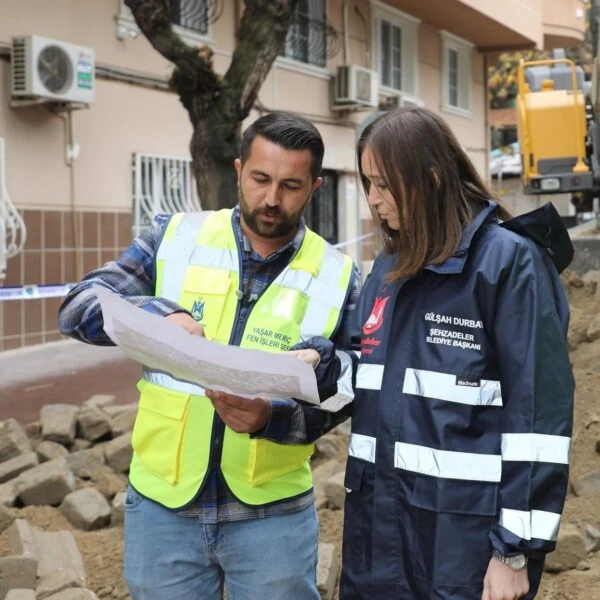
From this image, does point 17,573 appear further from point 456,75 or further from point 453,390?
point 456,75

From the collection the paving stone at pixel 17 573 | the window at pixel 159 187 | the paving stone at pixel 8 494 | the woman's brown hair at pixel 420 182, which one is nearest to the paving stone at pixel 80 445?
the paving stone at pixel 8 494

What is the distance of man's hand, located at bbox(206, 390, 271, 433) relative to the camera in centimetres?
232

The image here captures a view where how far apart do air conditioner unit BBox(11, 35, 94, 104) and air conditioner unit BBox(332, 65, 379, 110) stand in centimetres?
567

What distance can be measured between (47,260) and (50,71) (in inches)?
74.3

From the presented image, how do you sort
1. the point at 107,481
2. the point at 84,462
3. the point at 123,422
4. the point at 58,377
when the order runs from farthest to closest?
the point at 58,377
the point at 123,422
the point at 84,462
the point at 107,481

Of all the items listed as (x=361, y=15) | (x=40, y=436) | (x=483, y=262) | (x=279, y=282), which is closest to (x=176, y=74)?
(x=40, y=436)

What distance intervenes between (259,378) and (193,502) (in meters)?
0.52

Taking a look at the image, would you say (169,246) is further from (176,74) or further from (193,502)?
(176,74)

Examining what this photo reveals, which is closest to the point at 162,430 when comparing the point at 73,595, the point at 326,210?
the point at 73,595

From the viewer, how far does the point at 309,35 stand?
47.7 ft

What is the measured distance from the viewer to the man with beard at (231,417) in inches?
99.1

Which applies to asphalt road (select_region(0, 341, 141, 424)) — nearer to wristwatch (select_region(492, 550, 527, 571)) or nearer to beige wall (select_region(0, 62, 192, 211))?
beige wall (select_region(0, 62, 192, 211))

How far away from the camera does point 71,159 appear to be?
33.1ft

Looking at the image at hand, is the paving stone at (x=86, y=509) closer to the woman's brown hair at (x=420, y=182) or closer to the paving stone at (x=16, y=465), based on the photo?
the paving stone at (x=16, y=465)
